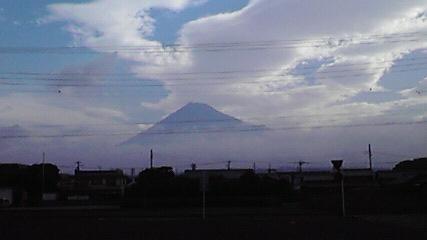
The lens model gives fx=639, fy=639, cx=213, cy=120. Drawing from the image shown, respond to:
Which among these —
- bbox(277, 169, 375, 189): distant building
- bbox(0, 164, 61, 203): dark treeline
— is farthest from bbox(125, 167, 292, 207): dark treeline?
bbox(277, 169, 375, 189): distant building

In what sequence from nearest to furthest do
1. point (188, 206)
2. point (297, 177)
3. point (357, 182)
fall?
point (188, 206)
point (357, 182)
point (297, 177)

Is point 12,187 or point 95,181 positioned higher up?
point 95,181

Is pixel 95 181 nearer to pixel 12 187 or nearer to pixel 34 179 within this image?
pixel 34 179

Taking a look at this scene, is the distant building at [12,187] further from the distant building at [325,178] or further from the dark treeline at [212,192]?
the distant building at [325,178]

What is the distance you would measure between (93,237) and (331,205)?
3276 cm

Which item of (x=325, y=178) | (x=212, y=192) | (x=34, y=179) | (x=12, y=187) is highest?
(x=34, y=179)

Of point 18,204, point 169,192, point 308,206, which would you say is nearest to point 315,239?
point 308,206

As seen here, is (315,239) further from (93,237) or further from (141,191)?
(141,191)

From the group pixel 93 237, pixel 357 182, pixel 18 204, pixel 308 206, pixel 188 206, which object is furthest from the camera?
pixel 357 182

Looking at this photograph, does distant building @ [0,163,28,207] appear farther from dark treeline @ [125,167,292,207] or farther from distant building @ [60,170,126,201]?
distant building @ [60,170,126,201]

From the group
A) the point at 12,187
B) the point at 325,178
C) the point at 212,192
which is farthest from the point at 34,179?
the point at 325,178

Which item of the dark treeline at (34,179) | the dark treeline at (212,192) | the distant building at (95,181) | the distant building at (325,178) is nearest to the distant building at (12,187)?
the dark treeline at (34,179)

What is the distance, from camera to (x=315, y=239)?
1995 cm

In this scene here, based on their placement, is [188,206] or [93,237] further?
[188,206]
